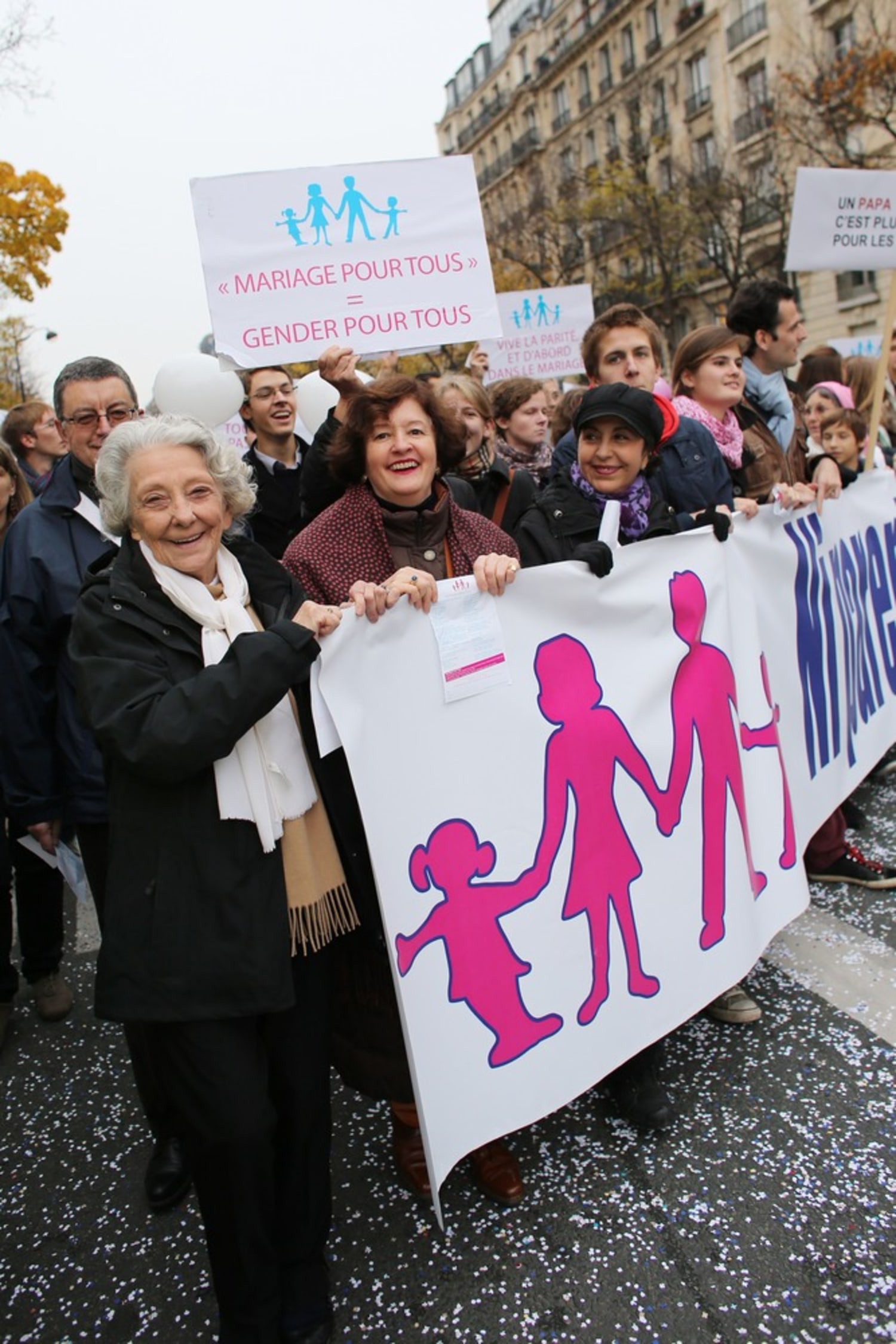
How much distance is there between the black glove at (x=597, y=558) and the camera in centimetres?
236

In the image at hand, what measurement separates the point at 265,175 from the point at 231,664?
1737mm

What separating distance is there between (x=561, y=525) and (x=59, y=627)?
1373 mm

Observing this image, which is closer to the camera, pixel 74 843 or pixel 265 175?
pixel 265 175

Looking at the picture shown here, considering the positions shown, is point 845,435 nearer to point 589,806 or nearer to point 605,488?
point 605,488

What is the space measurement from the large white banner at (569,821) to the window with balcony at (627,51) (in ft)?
147

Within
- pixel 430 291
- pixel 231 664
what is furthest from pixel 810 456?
pixel 231 664

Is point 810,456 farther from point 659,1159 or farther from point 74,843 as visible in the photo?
point 74,843

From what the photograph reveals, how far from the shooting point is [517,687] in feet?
7.29

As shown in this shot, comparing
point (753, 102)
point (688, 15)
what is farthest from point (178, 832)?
point (688, 15)

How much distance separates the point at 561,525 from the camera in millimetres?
2660

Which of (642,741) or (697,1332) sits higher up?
(642,741)

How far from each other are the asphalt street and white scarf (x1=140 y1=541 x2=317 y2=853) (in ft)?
3.37

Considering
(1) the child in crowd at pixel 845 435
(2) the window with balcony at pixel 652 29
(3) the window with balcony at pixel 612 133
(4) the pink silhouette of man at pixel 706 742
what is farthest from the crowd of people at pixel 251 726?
(2) the window with balcony at pixel 652 29

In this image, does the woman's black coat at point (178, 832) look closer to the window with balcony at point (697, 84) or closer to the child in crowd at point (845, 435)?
the child in crowd at point (845, 435)
